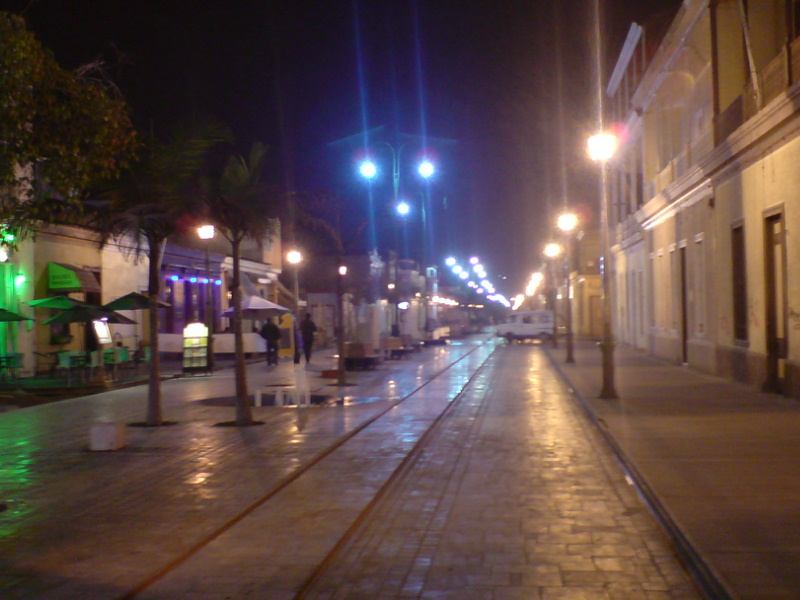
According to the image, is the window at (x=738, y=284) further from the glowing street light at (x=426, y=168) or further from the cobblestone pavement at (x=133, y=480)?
the glowing street light at (x=426, y=168)

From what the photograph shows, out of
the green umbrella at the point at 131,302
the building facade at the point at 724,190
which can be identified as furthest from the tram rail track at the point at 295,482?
the green umbrella at the point at 131,302

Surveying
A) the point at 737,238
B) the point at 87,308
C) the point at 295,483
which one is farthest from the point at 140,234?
the point at 737,238

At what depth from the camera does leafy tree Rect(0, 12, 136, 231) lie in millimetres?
8953

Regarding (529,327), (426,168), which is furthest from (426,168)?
(529,327)

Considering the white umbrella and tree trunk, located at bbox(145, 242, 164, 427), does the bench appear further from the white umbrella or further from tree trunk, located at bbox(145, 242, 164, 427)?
tree trunk, located at bbox(145, 242, 164, 427)

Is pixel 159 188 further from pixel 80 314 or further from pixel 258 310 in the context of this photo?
pixel 258 310

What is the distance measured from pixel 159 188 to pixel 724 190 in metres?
14.6

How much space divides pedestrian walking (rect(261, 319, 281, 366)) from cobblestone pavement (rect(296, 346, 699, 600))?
21021mm

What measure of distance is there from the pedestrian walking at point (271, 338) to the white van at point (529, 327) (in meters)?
23.8

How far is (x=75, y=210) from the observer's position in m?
10.8

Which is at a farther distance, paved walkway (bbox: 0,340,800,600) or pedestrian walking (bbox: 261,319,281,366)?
pedestrian walking (bbox: 261,319,281,366)

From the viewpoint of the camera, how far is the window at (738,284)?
861 inches

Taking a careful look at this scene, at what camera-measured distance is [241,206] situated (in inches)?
606

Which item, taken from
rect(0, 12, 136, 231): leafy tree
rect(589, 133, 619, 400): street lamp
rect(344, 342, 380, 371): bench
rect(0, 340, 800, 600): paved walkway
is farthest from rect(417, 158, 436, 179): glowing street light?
rect(0, 12, 136, 231): leafy tree
